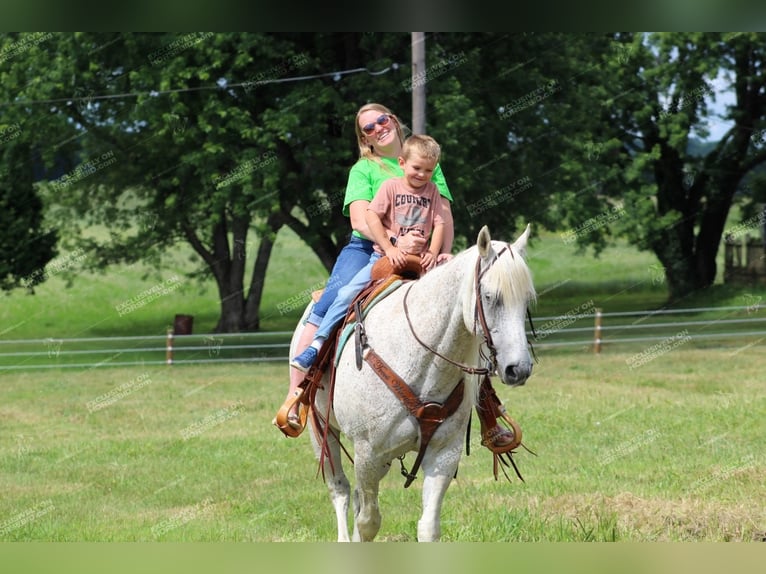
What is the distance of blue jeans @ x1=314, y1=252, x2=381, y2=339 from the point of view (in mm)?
6602

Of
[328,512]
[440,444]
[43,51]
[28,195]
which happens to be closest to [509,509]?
[328,512]

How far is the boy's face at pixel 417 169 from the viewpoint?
6.11 metres

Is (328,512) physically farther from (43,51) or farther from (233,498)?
(43,51)

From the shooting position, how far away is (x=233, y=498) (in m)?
10.0

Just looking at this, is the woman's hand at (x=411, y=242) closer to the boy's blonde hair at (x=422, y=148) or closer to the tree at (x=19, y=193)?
the boy's blonde hair at (x=422, y=148)

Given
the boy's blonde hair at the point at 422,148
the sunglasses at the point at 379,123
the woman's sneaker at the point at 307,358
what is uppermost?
the sunglasses at the point at 379,123

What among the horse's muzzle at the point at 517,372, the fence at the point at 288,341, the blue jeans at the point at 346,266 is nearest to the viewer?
the horse's muzzle at the point at 517,372

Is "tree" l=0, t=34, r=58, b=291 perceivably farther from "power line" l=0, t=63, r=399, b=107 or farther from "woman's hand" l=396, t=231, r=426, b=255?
"woman's hand" l=396, t=231, r=426, b=255

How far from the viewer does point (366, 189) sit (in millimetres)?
6570

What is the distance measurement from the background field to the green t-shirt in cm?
250

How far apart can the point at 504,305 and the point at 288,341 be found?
2197cm

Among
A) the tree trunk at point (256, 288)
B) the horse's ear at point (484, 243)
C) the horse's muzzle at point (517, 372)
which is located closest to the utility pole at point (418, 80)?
the horse's ear at point (484, 243)
